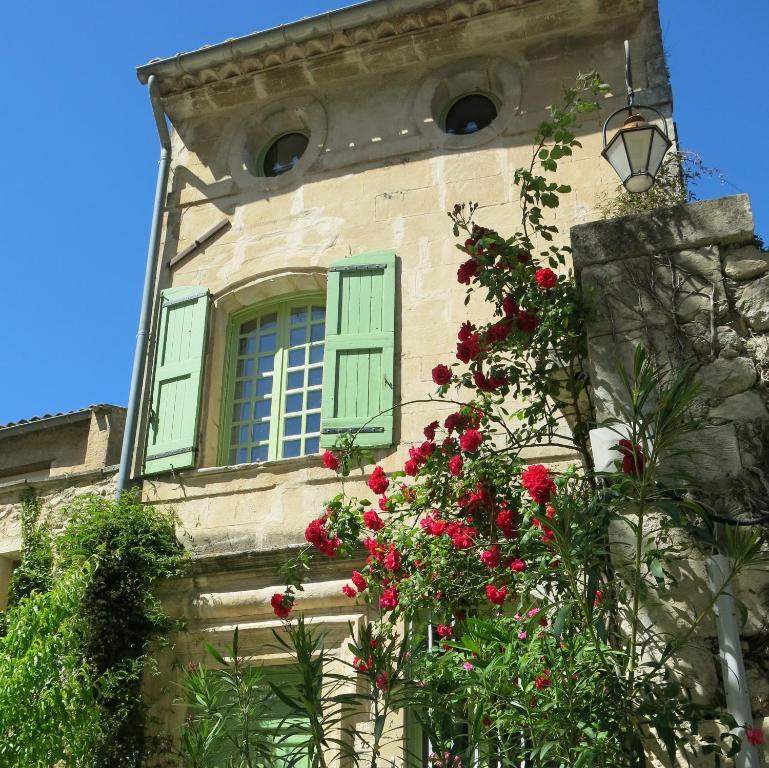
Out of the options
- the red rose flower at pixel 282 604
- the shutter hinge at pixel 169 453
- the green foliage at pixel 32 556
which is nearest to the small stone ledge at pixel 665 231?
the red rose flower at pixel 282 604

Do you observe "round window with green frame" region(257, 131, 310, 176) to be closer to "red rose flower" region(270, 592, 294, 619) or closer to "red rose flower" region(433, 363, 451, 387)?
"red rose flower" region(433, 363, 451, 387)

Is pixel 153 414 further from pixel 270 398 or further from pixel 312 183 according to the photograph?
pixel 312 183

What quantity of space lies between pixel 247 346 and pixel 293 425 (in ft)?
2.95

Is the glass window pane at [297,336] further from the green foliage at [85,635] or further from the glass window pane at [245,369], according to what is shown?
the green foliage at [85,635]

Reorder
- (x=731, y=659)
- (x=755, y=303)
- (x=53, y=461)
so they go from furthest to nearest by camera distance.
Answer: (x=53, y=461) → (x=755, y=303) → (x=731, y=659)

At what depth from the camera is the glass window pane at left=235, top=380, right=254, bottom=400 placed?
8094 millimetres

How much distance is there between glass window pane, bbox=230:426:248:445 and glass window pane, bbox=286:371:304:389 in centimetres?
47

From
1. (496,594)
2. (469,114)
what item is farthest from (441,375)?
(469,114)

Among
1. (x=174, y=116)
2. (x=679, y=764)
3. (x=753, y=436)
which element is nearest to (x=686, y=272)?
(x=753, y=436)

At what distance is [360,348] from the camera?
297 inches

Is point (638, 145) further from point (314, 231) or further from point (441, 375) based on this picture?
point (314, 231)

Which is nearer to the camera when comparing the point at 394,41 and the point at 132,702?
the point at 132,702

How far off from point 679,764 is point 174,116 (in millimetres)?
7604

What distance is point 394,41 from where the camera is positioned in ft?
28.0
